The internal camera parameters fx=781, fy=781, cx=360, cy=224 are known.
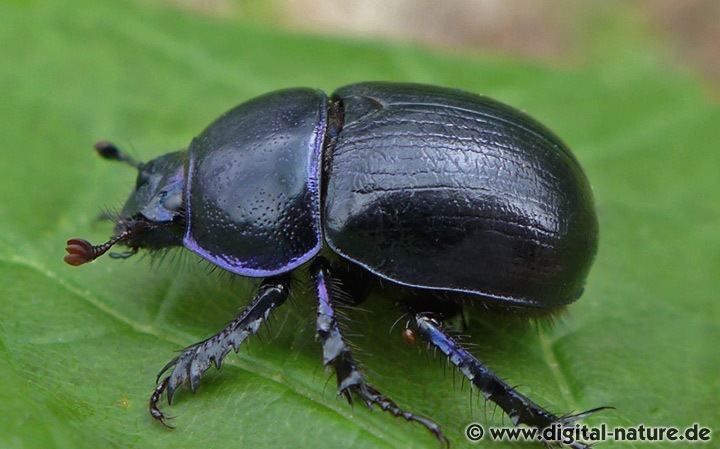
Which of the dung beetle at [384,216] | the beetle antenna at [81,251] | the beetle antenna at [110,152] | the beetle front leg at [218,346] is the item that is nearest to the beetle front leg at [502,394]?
the dung beetle at [384,216]

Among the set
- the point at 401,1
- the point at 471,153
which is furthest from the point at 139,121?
the point at 401,1

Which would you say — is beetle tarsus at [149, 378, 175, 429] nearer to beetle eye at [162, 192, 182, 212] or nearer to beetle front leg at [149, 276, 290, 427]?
beetle front leg at [149, 276, 290, 427]

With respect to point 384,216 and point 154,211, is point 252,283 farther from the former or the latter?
point 384,216

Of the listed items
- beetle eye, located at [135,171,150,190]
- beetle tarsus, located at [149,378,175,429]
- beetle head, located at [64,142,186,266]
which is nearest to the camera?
beetle tarsus, located at [149,378,175,429]

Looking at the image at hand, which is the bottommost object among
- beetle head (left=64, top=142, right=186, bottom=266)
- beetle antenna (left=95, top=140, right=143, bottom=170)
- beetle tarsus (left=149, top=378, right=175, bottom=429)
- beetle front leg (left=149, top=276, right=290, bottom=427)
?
beetle tarsus (left=149, top=378, right=175, bottom=429)

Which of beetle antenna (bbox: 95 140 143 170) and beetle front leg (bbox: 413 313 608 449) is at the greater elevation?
beetle antenna (bbox: 95 140 143 170)

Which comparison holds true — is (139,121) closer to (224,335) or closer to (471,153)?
(224,335)

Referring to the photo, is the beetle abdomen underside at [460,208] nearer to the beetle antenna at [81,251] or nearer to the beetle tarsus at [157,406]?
the beetle tarsus at [157,406]

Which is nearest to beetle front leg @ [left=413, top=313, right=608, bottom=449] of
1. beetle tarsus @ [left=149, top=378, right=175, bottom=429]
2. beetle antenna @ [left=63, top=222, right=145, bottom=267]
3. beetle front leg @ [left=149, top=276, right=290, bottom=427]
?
beetle front leg @ [left=149, top=276, right=290, bottom=427]

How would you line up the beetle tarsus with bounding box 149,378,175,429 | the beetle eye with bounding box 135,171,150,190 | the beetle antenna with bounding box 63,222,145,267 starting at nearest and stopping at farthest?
the beetle tarsus with bounding box 149,378,175,429
the beetle antenna with bounding box 63,222,145,267
the beetle eye with bounding box 135,171,150,190
